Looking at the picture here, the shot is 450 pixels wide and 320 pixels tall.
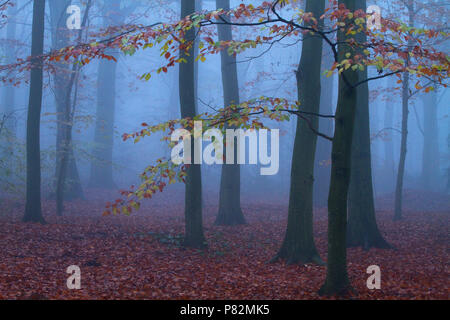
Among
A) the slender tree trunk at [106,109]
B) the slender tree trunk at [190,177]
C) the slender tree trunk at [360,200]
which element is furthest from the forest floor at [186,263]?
the slender tree trunk at [106,109]

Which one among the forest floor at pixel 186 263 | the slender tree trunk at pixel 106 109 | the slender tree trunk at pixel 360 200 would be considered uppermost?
the slender tree trunk at pixel 106 109

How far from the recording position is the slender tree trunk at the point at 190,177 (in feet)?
34.6

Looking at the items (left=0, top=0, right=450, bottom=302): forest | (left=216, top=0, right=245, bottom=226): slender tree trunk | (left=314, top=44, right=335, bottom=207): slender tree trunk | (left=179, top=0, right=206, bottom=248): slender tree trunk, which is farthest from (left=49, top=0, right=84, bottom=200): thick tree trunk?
(left=314, top=44, right=335, bottom=207): slender tree trunk

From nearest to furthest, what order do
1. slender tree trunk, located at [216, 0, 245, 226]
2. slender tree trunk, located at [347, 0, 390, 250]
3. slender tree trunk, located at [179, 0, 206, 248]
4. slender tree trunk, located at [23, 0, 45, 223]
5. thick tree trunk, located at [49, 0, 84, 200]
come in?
slender tree trunk, located at [179, 0, 206, 248], slender tree trunk, located at [347, 0, 390, 250], slender tree trunk, located at [23, 0, 45, 223], slender tree trunk, located at [216, 0, 245, 226], thick tree trunk, located at [49, 0, 84, 200]

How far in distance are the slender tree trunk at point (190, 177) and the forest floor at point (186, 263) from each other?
404 mm

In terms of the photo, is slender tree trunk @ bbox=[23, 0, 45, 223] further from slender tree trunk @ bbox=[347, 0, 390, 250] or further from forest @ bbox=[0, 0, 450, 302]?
slender tree trunk @ bbox=[347, 0, 390, 250]

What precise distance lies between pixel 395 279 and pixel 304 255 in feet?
6.80

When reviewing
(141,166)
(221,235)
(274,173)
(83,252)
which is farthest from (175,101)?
(83,252)

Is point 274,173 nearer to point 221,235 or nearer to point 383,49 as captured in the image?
point 221,235

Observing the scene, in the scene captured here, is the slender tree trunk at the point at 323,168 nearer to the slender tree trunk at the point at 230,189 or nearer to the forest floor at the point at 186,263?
the forest floor at the point at 186,263

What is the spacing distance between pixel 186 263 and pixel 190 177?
2148 mm

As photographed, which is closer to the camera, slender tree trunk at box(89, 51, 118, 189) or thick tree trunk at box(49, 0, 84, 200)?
thick tree trunk at box(49, 0, 84, 200)

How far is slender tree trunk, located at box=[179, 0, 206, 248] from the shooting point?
34.6ft

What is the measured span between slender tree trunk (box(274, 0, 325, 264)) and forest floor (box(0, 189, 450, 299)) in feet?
1.81
